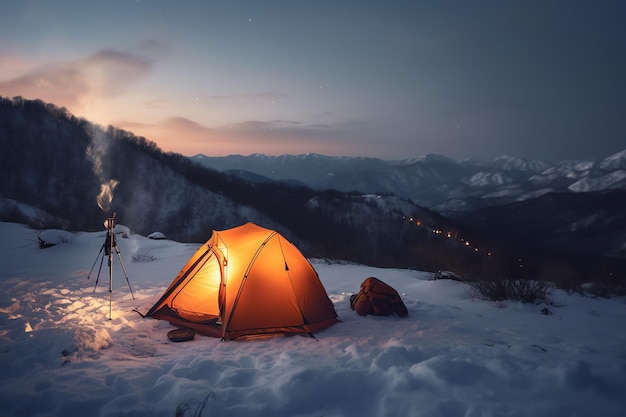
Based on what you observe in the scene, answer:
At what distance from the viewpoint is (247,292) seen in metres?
7.26

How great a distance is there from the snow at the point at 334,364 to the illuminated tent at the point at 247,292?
354 millimetres

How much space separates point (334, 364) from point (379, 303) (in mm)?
3230

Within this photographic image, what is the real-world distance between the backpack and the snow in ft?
0.63

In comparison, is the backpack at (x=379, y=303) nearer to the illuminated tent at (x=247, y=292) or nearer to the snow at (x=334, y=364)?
the snow at (x=334, y=364)

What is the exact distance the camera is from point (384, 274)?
12992 millimetres

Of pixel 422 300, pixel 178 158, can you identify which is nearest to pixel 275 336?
pixel 422 300

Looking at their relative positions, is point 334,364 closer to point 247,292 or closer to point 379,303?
point 247,292

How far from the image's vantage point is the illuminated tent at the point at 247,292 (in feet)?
23.4

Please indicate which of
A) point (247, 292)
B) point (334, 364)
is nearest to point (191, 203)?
point (247, 292)

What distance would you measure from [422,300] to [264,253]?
5109 millimetres

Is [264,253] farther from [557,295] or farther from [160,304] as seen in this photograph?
[557,295]

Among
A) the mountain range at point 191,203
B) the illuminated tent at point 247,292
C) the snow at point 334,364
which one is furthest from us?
the mountain range at point 191,203

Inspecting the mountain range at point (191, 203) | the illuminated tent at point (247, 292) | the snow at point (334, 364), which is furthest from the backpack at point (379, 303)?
the mountain range at point (191, 203)

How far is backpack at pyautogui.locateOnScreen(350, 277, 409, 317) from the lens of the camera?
328 inches
